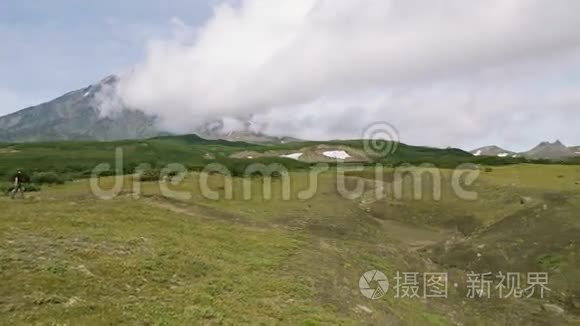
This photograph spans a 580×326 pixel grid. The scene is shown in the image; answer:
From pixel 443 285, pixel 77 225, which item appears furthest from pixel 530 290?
pixel 77 225

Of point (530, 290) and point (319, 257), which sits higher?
point (319, 257)

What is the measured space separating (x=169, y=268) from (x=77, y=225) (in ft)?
27.8

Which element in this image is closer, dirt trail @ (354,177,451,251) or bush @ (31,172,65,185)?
dirt trail @ (354,177,451,251)

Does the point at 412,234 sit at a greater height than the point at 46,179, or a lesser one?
lesser

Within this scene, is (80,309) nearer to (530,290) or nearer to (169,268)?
(169,268)

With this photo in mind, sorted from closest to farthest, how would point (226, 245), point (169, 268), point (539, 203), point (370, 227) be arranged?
1. point (169, 268)
2. point (226, 245)
3. point (370, 227)
4. point (539, 203)

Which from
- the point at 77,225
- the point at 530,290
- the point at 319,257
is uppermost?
the point at 77,225

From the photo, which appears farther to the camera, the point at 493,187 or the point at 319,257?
the point at 493,187

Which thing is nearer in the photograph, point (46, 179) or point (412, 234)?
point (412, 234)

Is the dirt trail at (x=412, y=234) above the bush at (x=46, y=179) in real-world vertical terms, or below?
Answer: below

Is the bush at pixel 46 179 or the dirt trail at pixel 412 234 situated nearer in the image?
the dirt trail at pixel 412 234

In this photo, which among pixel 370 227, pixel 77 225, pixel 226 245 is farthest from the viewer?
pixel 370 227

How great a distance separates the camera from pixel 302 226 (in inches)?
1960

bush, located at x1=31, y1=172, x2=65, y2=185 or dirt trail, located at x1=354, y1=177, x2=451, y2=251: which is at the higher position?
bush, located at x1=31, y1=172, x2=65, y2=185
